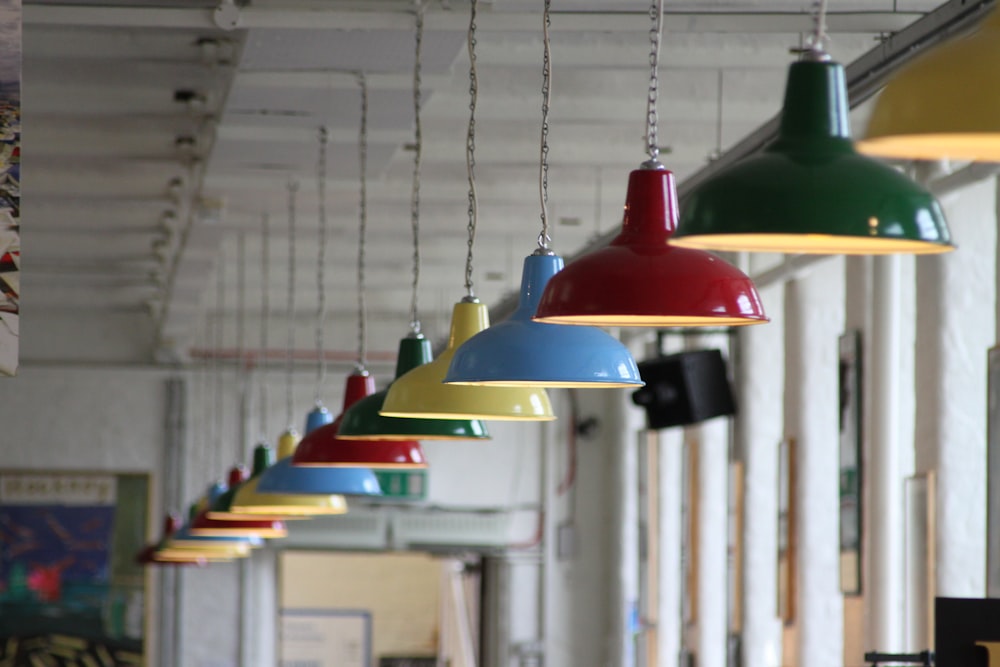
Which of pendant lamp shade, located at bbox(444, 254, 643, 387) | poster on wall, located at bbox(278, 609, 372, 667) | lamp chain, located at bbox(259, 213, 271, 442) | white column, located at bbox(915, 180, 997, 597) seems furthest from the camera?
poster on wall, located at bbox(278, 609, 372, 667)

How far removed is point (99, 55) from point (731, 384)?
419 centimetres

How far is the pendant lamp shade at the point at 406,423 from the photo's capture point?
12.6 feet

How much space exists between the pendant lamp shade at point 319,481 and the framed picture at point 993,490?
200 centimetres

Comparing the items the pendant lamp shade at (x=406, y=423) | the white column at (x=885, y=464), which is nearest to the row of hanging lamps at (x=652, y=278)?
the pendant lamp shade at (x=406, y=423)

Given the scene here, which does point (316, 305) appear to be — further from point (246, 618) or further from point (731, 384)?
point (731, 384)

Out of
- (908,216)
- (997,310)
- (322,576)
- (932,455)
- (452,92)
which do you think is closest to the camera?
(908,216)

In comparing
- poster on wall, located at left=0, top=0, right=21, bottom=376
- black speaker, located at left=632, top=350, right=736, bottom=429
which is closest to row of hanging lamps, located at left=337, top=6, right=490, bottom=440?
poster on wall, located at left=0, top=0, right=21, bottom=376

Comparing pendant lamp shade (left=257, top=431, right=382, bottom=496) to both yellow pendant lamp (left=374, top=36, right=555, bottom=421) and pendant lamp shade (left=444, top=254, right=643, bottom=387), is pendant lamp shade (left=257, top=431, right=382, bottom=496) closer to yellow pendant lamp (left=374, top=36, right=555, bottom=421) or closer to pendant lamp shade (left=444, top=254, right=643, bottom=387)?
yellow pendant lamp (left=374, top=36, right=555, bottom=421)

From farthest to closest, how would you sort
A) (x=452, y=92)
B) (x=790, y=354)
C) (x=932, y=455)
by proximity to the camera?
(x=790, y=354) → (x=452, y=92) → (x=932, y=455)

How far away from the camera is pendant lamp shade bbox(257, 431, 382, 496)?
496cm

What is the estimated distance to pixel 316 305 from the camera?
12625mm

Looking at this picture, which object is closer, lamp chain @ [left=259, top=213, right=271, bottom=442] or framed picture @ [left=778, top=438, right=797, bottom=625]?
framed picture @ [left=778, top=438, right=797, bottom=625]

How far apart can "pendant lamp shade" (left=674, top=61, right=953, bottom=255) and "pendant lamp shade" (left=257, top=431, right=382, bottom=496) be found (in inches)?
113

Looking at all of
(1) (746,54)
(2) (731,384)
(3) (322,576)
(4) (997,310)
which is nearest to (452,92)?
(1) (746,54)
